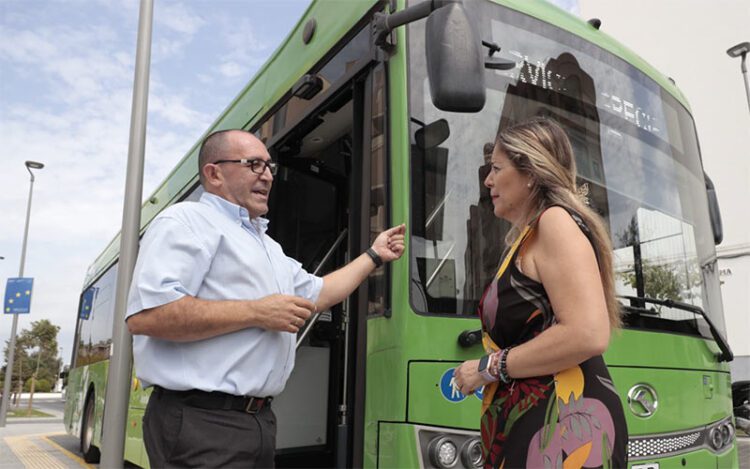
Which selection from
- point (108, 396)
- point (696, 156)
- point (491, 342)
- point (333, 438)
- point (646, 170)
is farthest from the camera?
point (108, 396)

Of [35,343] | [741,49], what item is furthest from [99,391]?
[35,343]

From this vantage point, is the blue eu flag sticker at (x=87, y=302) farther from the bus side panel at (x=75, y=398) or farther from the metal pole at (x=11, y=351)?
the metal pole at (x=11, y=351)

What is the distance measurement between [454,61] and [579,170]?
101cm

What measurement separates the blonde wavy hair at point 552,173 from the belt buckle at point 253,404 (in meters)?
1.09

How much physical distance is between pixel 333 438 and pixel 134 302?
2.38 meters

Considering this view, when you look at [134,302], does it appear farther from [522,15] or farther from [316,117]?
[522,15]

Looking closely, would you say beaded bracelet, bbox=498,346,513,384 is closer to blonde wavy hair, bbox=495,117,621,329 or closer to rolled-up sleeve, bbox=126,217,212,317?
blonde wavy hair, bbox=495,117,621,329

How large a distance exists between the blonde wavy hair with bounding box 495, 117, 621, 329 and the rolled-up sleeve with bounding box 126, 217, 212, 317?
1.05 m

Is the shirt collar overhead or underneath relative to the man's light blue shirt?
overhead

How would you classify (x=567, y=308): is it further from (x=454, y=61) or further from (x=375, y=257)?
(x=454, y=61)

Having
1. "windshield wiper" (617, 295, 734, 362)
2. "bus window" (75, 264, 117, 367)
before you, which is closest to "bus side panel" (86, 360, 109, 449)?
"bus window" (75, 264, 117, 367)

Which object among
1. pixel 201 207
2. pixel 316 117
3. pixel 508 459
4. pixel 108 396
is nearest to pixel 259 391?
pixel 201 207

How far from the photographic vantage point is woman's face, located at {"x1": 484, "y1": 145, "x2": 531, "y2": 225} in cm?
189

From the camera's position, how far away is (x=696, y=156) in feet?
12.0
